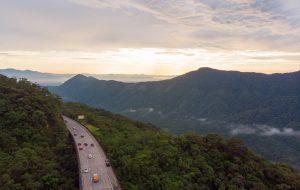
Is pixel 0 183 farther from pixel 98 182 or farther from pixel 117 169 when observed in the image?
pixel 117 169

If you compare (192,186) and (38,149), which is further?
(38,149)

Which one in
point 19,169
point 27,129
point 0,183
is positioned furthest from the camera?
point 27,129

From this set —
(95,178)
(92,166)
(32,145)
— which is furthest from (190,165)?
(32,145)

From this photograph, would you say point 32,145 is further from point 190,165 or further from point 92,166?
point 190,165

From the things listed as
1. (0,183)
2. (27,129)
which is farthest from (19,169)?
(27,129)

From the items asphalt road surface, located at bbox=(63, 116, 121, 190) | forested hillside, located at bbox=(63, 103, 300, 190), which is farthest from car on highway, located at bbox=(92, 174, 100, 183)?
forested hillside, located at bbox=(63, 103, 300, 190)

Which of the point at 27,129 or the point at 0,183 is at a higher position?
the point at 27,129

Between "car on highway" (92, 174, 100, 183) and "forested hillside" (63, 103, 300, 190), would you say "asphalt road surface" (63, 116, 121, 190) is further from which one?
"forested hillside" (63, 103, 300, 190)
